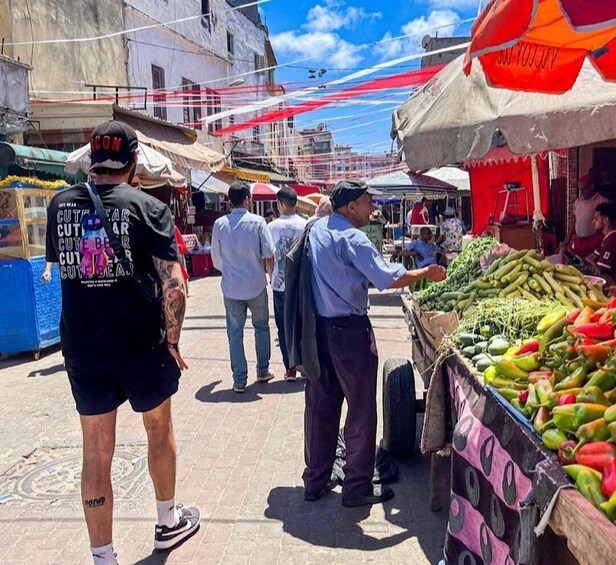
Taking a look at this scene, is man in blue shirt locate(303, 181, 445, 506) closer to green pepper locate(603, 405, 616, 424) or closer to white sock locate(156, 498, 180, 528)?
white sock locate(156, 498, 180, 528)

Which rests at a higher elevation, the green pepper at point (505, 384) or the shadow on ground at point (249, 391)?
the green pepper at point (505, 384)

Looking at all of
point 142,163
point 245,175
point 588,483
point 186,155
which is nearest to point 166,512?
point 588,483

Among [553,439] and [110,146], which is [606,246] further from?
[110,146]

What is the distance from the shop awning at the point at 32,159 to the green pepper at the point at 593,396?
939 cm

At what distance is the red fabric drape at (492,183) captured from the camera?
970 centimetres

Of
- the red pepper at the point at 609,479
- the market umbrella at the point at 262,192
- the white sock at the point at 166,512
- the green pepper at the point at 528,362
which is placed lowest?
the white sock at the point at 166,512

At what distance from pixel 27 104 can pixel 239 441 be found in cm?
881

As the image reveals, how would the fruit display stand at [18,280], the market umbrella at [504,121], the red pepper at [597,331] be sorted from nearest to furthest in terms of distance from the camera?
the red pepper at [597,331]
the market umbrella at [504,121]
the fruit display stand at [18,280]

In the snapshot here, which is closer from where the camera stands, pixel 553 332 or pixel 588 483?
pixel 588 483

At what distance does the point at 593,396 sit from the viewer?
7.00 feet

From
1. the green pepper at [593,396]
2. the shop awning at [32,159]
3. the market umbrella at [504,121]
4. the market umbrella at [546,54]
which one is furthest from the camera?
the shop awning at [32,159]

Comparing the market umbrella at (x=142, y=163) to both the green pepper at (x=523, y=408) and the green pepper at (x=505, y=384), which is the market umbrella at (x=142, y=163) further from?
the green pepper at (x=523, y=408)

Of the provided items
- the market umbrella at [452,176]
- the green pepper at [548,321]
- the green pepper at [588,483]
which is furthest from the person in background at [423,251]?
the green pepper at [588,483]

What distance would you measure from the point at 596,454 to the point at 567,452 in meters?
0.10
